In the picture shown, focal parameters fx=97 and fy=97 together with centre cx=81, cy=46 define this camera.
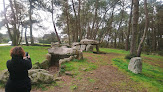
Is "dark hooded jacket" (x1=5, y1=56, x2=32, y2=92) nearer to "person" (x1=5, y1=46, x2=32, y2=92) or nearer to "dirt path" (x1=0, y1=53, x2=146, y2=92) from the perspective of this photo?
"person" (x1=5, y1=46, x2=32, y2=92)

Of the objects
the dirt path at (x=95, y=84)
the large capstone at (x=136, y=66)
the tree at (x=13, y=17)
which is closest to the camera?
the dirt path at (x=95, y=84)

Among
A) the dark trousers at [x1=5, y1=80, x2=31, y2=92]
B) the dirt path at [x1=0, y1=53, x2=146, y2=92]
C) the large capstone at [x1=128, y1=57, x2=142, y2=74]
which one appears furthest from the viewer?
the large capstone at [x1=128, y1=57, x2=142, y2=74]

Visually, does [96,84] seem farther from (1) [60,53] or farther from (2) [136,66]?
(1) [60,53]

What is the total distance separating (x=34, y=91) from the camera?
3264 mm

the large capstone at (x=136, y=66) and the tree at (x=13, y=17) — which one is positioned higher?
the tree at (x=13, y=17)

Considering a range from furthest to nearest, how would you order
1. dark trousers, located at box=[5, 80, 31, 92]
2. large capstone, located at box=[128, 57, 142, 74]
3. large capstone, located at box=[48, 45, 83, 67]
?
large capstone, located at box=[48, 45, 83, 67], large capstone, located at box=[128, 57, 142, 74], dark trousers, located at box=[5, 80, 31, 92]

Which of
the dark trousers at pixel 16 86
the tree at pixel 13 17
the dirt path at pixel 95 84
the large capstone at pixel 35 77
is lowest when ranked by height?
the dirt path at pixel 95 84

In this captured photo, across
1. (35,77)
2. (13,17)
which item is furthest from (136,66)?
(13,17)

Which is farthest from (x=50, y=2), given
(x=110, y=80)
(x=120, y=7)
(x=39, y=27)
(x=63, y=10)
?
(x=110, y=80)

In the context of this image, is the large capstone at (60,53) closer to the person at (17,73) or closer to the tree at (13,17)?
the person at (17,73)

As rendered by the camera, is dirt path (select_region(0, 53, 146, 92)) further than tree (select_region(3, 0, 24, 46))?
No

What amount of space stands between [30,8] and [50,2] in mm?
3498

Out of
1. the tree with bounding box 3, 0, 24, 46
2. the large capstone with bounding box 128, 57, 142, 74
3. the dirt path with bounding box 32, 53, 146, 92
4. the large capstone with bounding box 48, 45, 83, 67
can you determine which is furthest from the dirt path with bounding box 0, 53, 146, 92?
the tree with bounding box 3, 0, 24, 46

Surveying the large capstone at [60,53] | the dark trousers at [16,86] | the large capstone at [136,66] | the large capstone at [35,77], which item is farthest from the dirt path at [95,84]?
the large capstone at [60,53]
